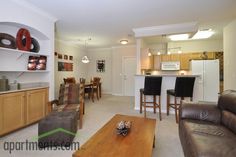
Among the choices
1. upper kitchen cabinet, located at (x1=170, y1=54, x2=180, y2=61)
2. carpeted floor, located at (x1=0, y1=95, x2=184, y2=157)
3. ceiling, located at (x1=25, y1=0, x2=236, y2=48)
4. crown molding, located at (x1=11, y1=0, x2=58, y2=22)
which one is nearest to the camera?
carpeted floor, located at (x1=0, y1=95, x2=184, y2=157)

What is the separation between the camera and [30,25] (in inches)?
119

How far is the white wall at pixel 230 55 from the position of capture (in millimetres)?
3895

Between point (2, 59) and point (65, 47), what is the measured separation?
3.71m

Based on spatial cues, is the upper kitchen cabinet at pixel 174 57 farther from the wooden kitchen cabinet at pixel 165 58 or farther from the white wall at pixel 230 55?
the white wall at pixel 230 55

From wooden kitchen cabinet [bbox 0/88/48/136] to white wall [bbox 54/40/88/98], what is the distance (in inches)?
108

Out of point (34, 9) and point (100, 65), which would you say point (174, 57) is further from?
point (34, 9)

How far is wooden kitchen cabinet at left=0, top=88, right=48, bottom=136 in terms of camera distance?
101 inches

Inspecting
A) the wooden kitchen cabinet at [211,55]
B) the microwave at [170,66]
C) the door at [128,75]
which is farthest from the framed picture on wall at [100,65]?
the wooden kitchen cabinet at [211,55]

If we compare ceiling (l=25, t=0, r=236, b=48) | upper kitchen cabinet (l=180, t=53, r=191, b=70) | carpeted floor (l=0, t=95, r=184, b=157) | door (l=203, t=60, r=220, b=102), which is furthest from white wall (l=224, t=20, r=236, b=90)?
carpeted floor (l=0, t=95, r=184, b=157)

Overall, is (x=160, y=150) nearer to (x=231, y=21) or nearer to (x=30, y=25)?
(x=30, y=25)

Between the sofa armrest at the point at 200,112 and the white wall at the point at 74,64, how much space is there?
200 inches

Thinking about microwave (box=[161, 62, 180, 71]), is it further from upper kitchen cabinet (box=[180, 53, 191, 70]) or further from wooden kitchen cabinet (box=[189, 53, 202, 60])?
wooden kitchen cabinet (box=[189, 53, 202, 60])

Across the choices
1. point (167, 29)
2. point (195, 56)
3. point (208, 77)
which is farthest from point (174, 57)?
point (167, 29)

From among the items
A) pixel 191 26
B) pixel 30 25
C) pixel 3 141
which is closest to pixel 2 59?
pixel 30 25
